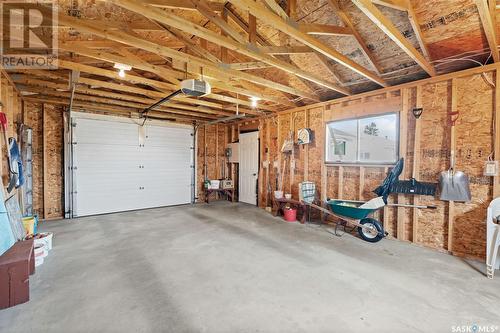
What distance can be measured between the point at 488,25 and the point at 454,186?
2097mm

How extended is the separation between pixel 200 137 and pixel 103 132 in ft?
9.53

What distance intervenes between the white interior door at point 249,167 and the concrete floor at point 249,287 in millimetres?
3274

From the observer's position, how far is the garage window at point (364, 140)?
4.16 metres

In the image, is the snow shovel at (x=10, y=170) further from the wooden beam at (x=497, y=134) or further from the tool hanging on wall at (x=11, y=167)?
the wooden beam at (x=497, y=134)

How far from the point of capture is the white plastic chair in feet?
8.79

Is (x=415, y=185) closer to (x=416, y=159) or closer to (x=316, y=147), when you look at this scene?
(x=416, y=159)

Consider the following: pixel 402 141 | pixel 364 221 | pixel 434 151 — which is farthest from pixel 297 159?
pixel 434 151

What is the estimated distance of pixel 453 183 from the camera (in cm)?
329

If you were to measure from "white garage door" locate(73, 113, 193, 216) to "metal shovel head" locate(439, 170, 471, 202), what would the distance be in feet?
21.5

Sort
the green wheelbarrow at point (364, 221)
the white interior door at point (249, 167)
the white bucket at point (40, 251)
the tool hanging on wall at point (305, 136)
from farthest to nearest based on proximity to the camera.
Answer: the white interior door at point (249, 167) → the tool hanging on wall at point (305, 136) → the green wheelbarrow at point (364, 221) → the white bucket at point (40, 251)

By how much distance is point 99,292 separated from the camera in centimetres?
235

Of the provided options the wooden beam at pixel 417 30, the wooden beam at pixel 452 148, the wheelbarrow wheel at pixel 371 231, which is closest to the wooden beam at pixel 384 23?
the wooden beam at pixel 417 30

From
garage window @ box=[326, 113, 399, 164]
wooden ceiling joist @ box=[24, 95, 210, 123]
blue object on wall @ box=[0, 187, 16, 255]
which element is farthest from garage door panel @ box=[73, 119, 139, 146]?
garage window @ box=[326, 113, 399, 164]

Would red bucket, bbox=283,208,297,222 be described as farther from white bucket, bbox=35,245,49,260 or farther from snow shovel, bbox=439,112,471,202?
white bucket, bbox=35,245,49,260
